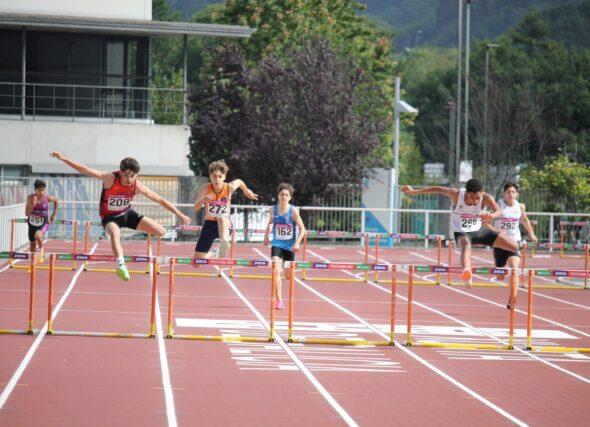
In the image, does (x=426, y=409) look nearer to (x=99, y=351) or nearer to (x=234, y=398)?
(x=234, y=398)

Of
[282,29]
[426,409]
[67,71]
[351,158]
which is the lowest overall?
[426,409]

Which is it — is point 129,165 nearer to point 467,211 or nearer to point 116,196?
point 116,196

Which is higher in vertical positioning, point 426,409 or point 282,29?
point 282,29

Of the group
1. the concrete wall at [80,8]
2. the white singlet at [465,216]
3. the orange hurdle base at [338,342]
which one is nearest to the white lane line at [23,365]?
the orange hurdle base at [338,342]

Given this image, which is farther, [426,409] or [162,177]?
[162,177]

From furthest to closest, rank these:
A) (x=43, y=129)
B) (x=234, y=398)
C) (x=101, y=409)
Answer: (x=43, y=129) → (x=234, y=398) → (x=101, y=409)

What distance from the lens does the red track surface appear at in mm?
11555

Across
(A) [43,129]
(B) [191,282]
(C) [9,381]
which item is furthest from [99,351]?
(A) [43,129]

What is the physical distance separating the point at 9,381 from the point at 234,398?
2384mm

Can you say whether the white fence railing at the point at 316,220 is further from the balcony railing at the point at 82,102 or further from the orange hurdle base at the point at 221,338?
the orange hurdle base at the point at 221,338

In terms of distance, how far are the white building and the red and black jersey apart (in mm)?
27637

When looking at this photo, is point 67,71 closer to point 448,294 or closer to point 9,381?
point 448,294

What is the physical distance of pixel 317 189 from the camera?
4362 cm

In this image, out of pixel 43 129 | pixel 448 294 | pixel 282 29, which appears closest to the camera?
pixel 448 294
